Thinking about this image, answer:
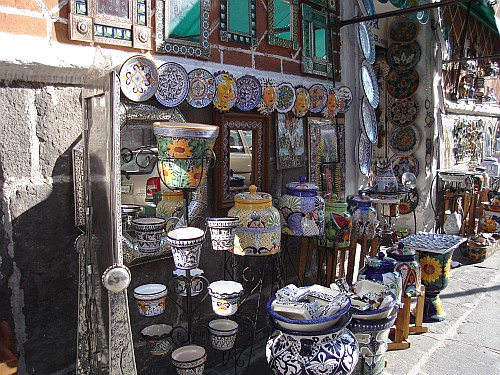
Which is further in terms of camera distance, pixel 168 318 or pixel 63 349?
pixel 168 318

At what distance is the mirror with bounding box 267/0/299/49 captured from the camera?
298 cm

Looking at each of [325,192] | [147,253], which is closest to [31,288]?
[147,253]

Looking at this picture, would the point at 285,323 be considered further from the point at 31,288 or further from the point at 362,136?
the point at 362,136

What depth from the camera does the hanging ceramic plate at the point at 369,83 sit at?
390cm

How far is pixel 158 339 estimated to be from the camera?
2160 millimetres

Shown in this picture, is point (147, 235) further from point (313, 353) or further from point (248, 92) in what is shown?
point (248, 92)

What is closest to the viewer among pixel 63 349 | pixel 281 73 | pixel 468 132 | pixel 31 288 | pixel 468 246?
pixel 31 288

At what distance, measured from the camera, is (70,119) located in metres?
1.98

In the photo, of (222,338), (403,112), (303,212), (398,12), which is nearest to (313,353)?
(222,338)

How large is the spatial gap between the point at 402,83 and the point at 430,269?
9.15 feet

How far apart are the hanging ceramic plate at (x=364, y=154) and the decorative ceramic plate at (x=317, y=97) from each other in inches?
25.5

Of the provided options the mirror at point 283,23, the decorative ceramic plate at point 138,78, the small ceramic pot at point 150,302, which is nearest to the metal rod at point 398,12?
the mirror at point 283,23

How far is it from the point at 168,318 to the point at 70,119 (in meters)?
1.17

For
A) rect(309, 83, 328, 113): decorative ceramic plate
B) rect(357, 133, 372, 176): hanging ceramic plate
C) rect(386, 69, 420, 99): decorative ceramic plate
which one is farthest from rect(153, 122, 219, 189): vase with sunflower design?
rect(386, 69, 420, 99): decorative ceramic plate
